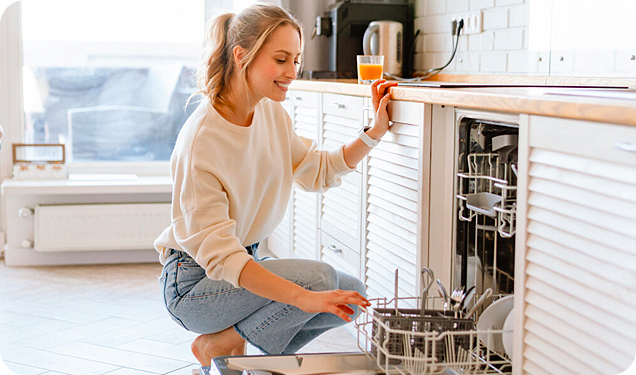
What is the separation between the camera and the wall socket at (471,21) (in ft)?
9.23

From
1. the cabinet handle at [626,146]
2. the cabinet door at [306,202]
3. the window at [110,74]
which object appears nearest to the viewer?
the cabinet handle at [626,146]

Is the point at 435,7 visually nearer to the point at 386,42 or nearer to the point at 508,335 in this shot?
the point at 386,42

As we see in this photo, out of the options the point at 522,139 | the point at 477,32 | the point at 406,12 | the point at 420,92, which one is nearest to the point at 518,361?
the point at 522,139

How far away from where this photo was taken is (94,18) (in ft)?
12.3

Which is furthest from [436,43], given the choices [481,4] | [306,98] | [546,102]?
[546,102]

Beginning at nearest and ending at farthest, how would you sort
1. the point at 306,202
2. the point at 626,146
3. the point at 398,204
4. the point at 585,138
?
the point at 626,146 → the point at 585,138 → the point at 398,204 → the point at 306,202

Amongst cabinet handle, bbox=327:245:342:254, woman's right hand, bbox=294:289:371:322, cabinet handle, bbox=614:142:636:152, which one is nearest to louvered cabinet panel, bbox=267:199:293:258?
cabinet handle, bbox=327:245:342:254

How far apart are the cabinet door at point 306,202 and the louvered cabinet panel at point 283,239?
0.05m

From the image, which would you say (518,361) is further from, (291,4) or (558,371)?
(291,4)

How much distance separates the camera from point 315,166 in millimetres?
1996

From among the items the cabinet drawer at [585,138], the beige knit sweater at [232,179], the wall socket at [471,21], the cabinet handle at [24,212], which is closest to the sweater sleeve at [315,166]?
the beige knit sweater at [232,179]

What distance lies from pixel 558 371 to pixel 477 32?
5.98 feet

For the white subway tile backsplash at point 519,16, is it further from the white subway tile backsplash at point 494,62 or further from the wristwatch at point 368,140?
the wristwatch at point 368,140

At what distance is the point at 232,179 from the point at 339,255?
3.00ft
